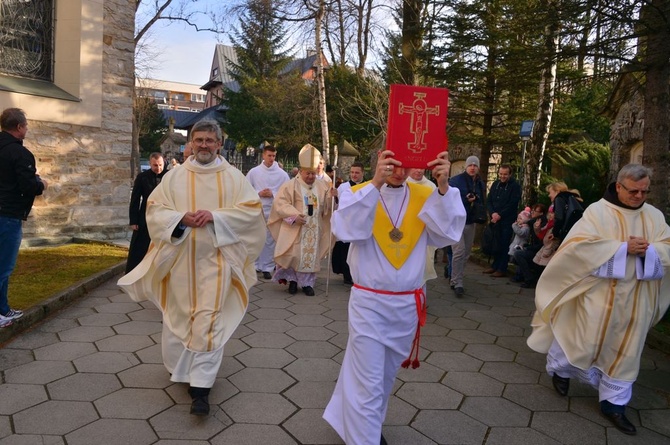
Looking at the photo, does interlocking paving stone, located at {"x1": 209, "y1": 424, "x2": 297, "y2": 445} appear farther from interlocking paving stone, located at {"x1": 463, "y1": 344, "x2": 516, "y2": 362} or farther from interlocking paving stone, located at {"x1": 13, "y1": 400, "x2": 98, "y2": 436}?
interlocking paving stone, located at {"x1": 463, "y1": 344, "x2": 516, "y2": 362}

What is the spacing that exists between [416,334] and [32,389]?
2.85m

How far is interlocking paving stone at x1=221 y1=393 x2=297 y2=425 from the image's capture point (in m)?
3.64

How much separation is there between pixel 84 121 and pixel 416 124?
9163 millimetres

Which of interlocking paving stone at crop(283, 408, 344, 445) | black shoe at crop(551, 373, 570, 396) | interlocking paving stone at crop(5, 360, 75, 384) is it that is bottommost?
interlocking paving stone at crop(5, 360, 75, 384)

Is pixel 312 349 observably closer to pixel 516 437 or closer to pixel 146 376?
pixel 146 376

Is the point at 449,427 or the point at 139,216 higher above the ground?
the point at 139,216

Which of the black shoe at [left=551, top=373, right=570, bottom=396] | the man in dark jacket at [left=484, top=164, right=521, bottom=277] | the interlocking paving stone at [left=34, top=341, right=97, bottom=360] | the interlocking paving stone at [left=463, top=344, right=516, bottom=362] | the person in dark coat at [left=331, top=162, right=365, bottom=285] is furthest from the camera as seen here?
the man in dark jacket at [left=484, top=164, right=521, bottom=277]

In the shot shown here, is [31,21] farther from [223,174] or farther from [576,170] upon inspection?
[576,170]

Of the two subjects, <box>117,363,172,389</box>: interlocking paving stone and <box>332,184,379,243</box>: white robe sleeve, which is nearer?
<box>332,184,379,243</box>: white robe sleeve

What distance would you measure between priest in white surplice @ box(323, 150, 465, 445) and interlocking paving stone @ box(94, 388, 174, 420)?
1288mm

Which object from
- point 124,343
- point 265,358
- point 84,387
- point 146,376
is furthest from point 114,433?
point 124,343

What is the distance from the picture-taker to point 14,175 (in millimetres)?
4945

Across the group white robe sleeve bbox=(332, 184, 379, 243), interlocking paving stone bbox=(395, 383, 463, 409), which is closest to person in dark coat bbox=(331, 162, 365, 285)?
interlocking paving stone bbox=(395, 383, 463, 409)

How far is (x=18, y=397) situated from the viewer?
379 centimetres
